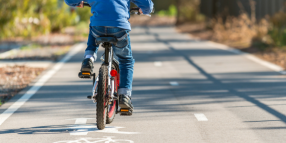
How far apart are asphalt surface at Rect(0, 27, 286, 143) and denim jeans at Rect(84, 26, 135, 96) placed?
22.0 inches

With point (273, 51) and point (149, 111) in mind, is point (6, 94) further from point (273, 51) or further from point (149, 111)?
point (273, 51)

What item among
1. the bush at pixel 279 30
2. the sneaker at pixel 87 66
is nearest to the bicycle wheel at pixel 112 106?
the sneaker at pixel 87 66

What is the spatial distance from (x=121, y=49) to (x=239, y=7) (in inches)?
970

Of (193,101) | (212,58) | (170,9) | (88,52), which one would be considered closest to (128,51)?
(88,52)

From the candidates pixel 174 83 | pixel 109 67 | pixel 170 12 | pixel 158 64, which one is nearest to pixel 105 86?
pixel 109 67

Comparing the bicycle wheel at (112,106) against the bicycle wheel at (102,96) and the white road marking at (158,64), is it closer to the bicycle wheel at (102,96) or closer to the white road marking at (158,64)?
the bicycle wheel at (102,96)

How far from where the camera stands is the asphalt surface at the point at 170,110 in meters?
6.12

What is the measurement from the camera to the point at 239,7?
30109 millimetres

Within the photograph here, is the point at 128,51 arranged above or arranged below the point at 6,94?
above

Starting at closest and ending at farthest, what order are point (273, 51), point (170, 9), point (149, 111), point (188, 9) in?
point (149, 111) < point (273, 51) < point (188, 9) < point (170, 9)

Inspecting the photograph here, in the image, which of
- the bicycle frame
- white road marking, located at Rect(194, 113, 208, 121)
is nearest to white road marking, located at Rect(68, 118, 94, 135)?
the bicycle frame

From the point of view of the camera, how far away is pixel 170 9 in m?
64.2

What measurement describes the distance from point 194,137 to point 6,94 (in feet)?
14.5

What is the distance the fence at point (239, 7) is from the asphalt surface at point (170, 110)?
1150 centimetres
